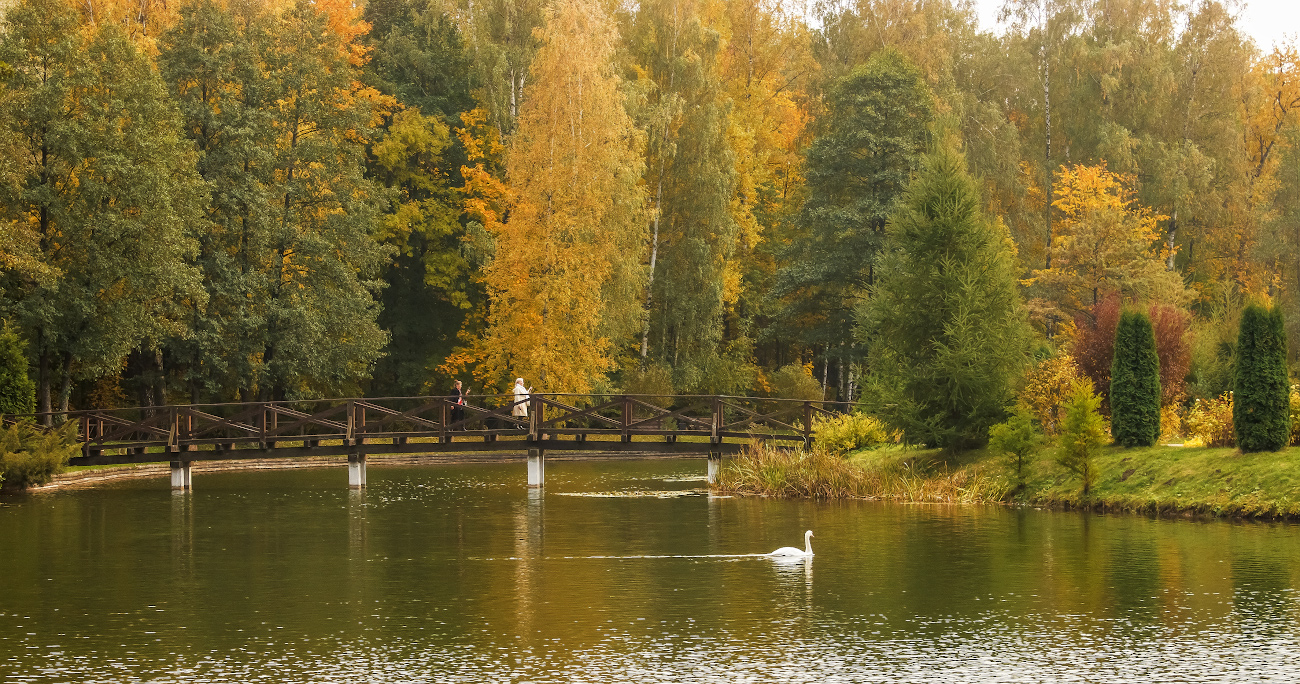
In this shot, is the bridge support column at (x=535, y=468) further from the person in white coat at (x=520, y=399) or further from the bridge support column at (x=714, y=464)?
the bridge support column at (x=714, y=464)

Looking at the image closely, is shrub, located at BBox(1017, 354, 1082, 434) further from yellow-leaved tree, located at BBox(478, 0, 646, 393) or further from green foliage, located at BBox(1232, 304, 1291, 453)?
yellow-leaved tree, located at BBox(478, 0, 646, 393)

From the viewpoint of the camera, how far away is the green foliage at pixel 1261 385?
79.0 feet

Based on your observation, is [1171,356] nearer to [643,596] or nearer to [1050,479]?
[1050,479]

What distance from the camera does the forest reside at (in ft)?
116

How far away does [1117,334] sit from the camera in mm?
27125

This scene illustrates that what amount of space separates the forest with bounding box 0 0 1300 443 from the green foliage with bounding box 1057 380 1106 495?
331 cm

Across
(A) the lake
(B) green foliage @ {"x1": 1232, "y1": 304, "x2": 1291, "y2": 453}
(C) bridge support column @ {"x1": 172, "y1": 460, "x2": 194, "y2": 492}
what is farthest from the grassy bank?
(C) bridge support column @ {"x1": 172, "y1": 460, "x2": 194, "y2": 492}

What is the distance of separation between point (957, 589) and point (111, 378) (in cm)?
3565

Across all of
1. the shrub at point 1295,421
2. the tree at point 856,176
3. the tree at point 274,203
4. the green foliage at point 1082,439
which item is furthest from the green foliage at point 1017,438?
the tree at point 274,203

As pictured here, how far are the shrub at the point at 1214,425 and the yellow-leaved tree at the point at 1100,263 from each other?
56.3 feet

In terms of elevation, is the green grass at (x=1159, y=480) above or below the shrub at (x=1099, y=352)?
below

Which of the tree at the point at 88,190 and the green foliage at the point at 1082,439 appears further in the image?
the tree at the point at 88,190

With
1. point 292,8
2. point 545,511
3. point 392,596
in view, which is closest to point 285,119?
point 292,8

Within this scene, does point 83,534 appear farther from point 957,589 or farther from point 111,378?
point 111,378
